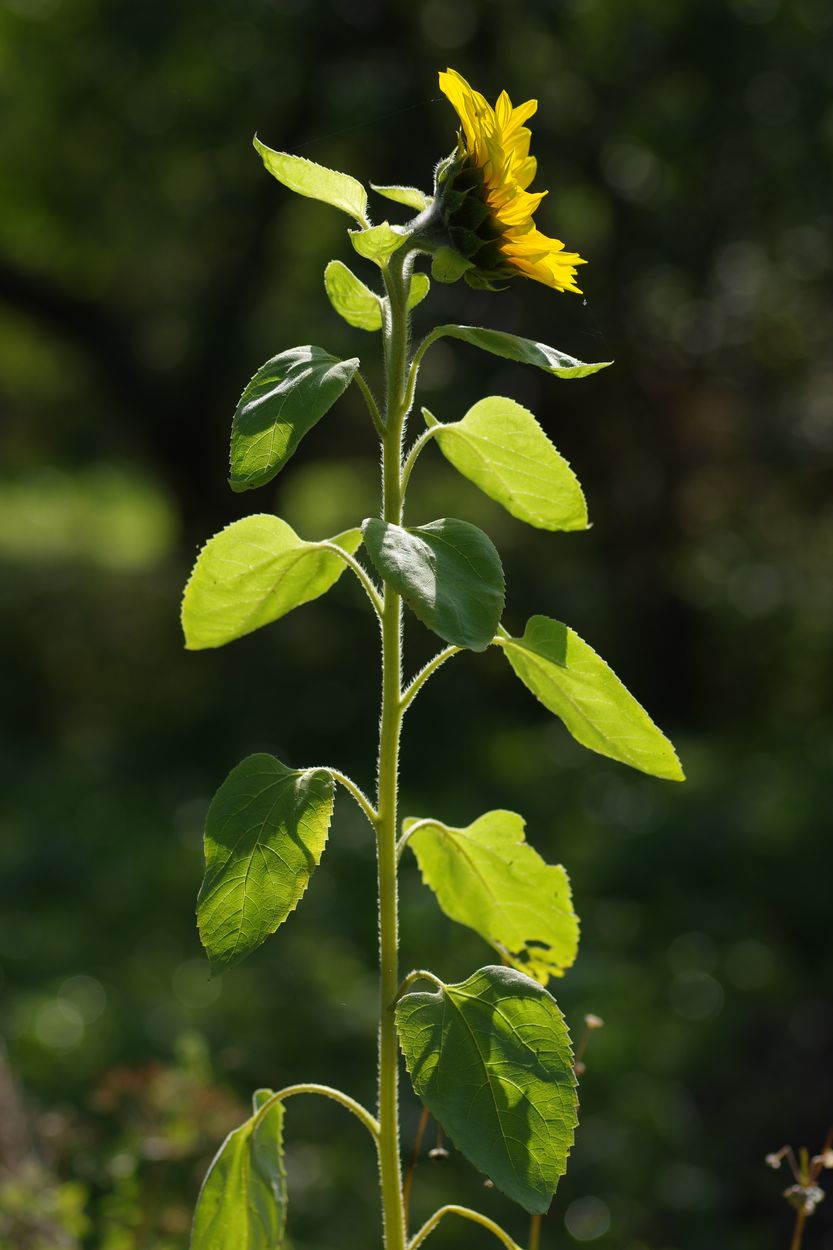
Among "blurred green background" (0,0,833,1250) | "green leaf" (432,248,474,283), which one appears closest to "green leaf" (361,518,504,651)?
"green leaf" (432,248,474,283)

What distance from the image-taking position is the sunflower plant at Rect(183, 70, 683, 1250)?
0.74m

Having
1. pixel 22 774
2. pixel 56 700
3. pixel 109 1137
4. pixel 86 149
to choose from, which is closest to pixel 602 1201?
pixel 109 1137

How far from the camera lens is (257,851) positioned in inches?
30.6

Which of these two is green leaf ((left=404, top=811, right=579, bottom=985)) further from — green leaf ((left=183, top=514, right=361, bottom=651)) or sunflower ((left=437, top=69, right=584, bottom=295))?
sunflower ((left=437, top=69, right=584, bottom=295))

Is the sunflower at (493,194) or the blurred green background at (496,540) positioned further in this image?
the blurred green background at (496,540)

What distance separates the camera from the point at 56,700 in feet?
18.9

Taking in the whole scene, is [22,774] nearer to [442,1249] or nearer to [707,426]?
[707,426]

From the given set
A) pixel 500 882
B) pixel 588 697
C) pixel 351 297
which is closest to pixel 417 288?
pixel 351 297

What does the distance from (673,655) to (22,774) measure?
250cm

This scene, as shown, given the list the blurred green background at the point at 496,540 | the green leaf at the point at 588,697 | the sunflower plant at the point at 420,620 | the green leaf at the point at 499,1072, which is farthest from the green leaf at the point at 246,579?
the blurred green background at the point at 496,540

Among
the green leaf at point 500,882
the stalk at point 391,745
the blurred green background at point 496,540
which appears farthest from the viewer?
the blurred green background at point 496,540

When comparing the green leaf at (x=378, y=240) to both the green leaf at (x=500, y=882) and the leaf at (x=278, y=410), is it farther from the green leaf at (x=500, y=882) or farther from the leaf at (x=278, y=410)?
the green leaf at (x=500, y=882)

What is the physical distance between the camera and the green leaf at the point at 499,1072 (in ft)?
2.48

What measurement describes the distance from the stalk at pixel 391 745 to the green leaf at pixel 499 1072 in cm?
4
